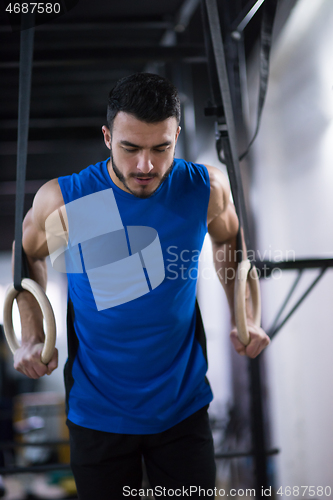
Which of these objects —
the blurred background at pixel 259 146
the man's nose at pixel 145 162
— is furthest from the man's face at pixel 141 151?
the blurred background at pixel 259 146

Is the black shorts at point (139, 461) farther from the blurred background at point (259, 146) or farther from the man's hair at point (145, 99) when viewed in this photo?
the man's hair at point (145, 99)

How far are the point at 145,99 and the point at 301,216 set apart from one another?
5.82 feet

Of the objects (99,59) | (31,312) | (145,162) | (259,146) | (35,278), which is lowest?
(31,312)

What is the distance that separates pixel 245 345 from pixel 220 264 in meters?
0.29

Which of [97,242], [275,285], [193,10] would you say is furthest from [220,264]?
[193,10]

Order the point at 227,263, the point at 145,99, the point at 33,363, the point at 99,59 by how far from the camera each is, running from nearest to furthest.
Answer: the point at 145,99 → the point at 33,363 → the point at 227,263 → the point at 99,59

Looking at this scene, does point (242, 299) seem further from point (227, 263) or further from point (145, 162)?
point (145, 162)

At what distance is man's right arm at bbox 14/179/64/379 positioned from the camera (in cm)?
138

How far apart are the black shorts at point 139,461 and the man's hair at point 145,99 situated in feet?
2.86

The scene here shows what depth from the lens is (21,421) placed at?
662 centimetres

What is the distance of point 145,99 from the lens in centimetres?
121

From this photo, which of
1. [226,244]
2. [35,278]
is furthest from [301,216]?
[35,278]

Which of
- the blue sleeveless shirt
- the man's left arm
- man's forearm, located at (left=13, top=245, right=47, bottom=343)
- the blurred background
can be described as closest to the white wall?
the blurred background
